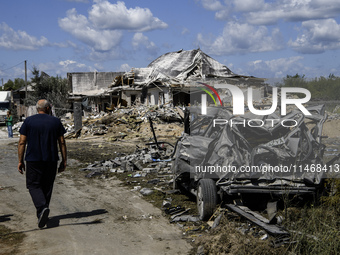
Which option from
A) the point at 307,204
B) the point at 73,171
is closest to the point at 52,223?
the point at 307,204

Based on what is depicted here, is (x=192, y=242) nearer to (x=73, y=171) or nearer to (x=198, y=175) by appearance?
(x=198, y=175)

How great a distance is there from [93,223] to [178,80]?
104 feet

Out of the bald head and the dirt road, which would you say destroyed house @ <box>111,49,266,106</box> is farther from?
the bald head

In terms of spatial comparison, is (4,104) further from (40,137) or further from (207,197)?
(207,197)

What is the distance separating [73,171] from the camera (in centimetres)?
1306

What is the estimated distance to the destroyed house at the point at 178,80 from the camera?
35875 millimetres

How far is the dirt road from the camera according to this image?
222 inches

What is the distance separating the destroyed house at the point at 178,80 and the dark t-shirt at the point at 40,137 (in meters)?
22.4

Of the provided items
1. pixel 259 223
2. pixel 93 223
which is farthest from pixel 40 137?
pixel 259 223

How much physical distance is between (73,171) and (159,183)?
158 inches

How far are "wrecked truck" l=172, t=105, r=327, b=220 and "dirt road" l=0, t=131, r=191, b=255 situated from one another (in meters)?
1.01

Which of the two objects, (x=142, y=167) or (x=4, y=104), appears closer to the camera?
(x=142, y=167)

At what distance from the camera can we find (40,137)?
6.56 metres

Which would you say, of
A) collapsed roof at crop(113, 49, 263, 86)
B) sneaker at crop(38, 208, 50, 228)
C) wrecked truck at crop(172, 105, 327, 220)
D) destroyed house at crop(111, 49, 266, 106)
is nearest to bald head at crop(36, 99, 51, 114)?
sneaker at crop(38, 208, 50, 228)
